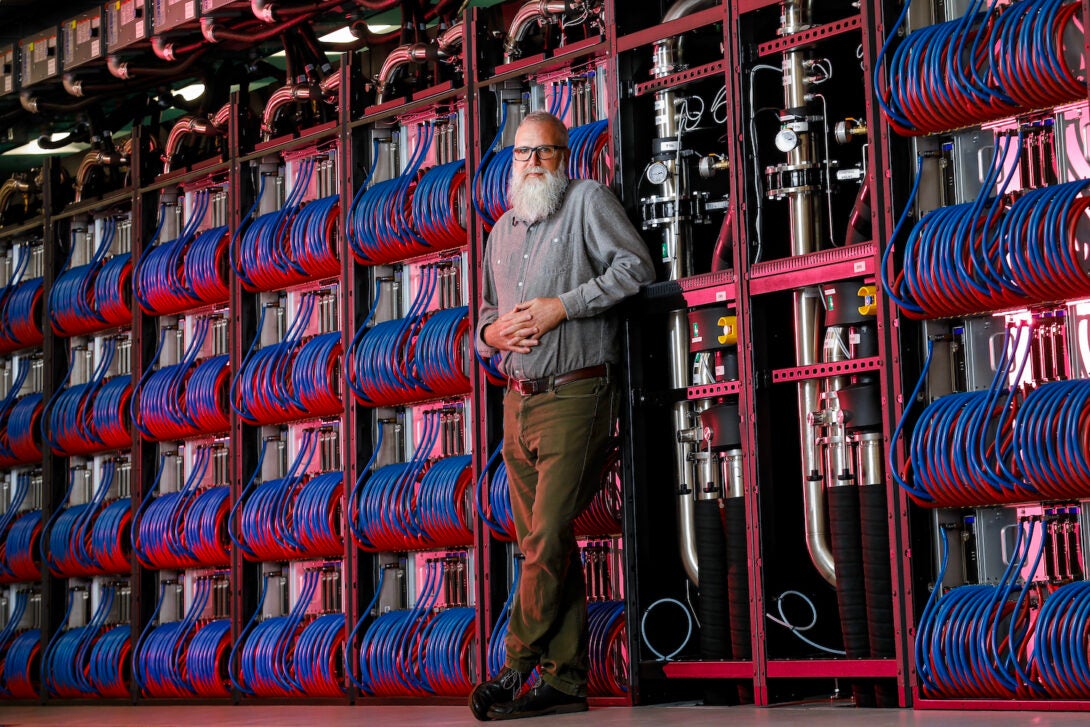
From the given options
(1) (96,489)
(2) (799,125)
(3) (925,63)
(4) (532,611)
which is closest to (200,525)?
(1) (96,489)

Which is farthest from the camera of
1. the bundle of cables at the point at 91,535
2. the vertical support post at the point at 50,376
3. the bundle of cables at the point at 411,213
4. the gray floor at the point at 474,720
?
the vertical support post at the point at 50,376

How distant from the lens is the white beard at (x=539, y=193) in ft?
20.7

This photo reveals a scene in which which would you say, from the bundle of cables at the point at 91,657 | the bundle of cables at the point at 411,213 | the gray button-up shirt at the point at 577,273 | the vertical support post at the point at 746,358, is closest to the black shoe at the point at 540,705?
the vertical support post at the point at 746,358

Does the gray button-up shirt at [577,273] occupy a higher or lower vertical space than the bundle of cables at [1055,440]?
higher

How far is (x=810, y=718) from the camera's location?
5277mm

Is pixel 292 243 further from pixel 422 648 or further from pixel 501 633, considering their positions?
pixel 501 633

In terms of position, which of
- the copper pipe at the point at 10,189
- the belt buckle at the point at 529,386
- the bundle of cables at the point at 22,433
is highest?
the copper pipe at the point at 10,189

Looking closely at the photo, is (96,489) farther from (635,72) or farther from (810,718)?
(810,718)

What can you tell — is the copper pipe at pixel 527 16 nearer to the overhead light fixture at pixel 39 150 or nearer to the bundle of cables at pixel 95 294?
the bundle of cables at pixel 95 294

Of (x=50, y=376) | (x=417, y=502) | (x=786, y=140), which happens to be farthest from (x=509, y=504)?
(x=50, y=376)

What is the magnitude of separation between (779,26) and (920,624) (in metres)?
2.49

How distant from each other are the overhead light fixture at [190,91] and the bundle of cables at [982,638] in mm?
7042

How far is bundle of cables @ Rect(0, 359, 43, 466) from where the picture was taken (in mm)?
10062

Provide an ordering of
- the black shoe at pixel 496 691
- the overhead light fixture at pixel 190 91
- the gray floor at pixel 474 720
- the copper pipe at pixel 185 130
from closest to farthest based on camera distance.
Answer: the gray floor at pixel 474 720, the black shoe at pixel 496 691, the copper pipe at pixel 185 130, the overhead light fixture at pixel 190 91
